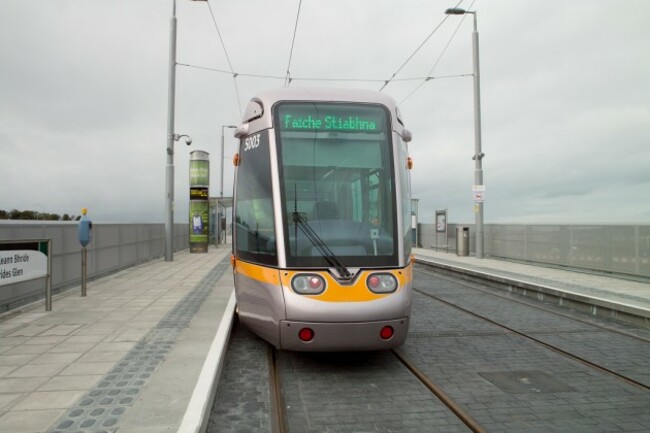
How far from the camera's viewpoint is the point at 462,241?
21094 mm

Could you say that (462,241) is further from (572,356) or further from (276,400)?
(276,400)

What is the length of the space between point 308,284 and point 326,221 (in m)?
0.73

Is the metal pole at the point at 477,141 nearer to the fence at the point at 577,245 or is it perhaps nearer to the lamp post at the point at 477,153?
the lamp post at the point at 477,153

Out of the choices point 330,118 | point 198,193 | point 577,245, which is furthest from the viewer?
point 198,193

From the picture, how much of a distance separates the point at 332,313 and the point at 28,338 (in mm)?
4012

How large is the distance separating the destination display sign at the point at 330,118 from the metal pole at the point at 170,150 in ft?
43.3

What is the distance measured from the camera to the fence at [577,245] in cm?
1222

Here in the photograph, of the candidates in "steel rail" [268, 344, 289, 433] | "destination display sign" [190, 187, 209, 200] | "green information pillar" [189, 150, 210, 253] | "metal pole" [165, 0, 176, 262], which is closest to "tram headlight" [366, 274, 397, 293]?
"steel rail" [268, 344, 289, 433]

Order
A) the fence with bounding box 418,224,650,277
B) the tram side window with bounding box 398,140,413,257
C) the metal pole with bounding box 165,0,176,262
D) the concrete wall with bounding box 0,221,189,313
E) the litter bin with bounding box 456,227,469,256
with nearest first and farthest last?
the tram side window with bounding box 398,140,413,257 < the concrete wall with bounding box 0,221,189,313 < the fence with bounding box 418,224,650,277 < the metal pole with bounding box 165,0,176,262 < the litter bin with bounding box 456,227,469,256

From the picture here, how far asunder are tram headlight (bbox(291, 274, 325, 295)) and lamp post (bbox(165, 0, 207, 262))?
13659 millimetres

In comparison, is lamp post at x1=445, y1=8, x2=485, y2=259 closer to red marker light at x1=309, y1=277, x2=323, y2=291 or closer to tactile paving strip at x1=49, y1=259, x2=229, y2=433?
tactile paving strip at x1=49, y1=259, x2=229, y2=433

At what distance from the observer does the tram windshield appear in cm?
499

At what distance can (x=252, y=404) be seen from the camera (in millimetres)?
4164

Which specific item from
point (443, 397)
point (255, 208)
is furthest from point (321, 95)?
point (443, 397)
